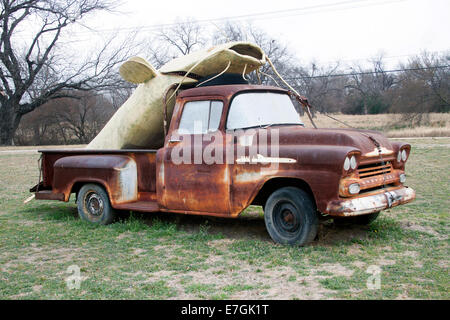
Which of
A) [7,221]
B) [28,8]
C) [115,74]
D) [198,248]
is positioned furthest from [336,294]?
[28,8]

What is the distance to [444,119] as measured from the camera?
1507 inches

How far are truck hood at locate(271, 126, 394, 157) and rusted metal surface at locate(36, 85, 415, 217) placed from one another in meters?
0.01

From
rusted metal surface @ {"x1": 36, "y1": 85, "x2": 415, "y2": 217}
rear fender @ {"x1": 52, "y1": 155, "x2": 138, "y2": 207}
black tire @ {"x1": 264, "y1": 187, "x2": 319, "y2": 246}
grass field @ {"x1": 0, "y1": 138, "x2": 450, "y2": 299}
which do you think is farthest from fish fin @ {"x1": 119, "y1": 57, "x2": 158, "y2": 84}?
black tire @ {"x1": 264, "y1": 187, "x2": 319, "y2": 246}

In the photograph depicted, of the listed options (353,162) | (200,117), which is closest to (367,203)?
(353,162)

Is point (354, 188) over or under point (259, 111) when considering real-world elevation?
under

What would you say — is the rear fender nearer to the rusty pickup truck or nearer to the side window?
the rusty pickup truck

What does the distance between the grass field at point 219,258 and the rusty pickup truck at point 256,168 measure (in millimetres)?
381

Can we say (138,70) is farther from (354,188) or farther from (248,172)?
(354,188)

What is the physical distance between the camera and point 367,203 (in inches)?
207

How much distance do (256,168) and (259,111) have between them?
95 centimetres

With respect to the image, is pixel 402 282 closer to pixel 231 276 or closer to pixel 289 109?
pixel 231 276

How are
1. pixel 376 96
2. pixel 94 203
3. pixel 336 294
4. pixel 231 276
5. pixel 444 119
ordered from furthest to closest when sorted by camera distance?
pixel 376 96, pixel 444 119, pixel 94 203, pixel 231 276, pixel 336 294

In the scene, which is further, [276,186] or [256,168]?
[276,186]

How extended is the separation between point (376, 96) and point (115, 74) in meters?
32.6
